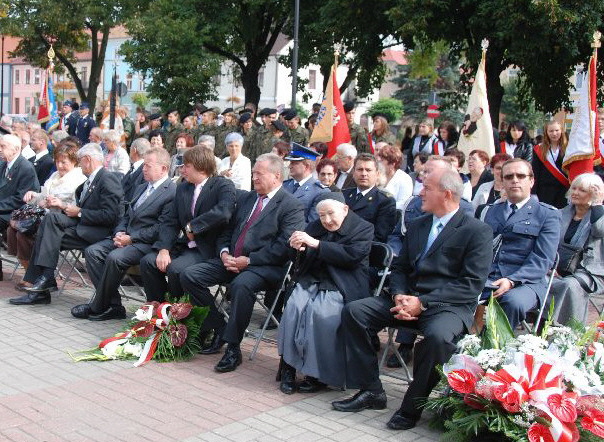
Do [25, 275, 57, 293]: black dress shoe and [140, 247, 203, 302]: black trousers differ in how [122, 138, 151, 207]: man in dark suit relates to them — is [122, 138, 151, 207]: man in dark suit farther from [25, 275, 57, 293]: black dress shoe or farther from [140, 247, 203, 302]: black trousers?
[140, 247, 203, 302]: black trousers

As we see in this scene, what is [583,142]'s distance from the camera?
8844mm

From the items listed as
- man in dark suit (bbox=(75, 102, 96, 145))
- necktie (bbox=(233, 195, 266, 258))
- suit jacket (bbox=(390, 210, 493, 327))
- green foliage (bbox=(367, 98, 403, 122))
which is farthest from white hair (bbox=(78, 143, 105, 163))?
green foliage (bbox=(367, 98, 403, 122))

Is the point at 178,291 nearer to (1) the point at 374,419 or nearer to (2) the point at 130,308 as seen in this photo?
(2) the point at 130,308

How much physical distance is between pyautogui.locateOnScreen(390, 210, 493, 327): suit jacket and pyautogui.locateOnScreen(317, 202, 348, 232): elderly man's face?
67 cm

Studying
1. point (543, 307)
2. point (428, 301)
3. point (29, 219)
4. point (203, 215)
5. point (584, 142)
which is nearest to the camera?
point (428, 301)

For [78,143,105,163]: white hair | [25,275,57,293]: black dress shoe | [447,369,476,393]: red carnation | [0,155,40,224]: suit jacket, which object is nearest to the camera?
[447,369,476,393]: red carnation

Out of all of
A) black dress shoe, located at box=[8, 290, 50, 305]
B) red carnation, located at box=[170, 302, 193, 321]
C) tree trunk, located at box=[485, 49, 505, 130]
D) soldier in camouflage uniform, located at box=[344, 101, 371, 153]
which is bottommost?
black dress shoe, located at box=[8, 290, 50, 305]

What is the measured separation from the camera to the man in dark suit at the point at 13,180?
30.4 feet

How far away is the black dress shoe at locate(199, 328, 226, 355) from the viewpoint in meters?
6.48

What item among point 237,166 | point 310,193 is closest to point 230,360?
point 310,193

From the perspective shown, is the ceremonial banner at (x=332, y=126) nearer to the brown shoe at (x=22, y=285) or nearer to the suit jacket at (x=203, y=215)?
the suit jacket at (x=203, y=215)

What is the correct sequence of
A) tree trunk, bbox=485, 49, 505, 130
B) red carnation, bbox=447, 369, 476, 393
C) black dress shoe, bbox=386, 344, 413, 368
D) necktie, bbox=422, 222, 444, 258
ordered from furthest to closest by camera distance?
tree trunk, bbox=485, 49, 505, 130 → black dress shoe, bbox=386, 344, 413, 368 → necktie, bbox=422, 222, 444, 258 → red carnation, bbox=447, 369, 476, 393

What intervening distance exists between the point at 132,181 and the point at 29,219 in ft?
4.49

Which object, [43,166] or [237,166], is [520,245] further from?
[43,166]
